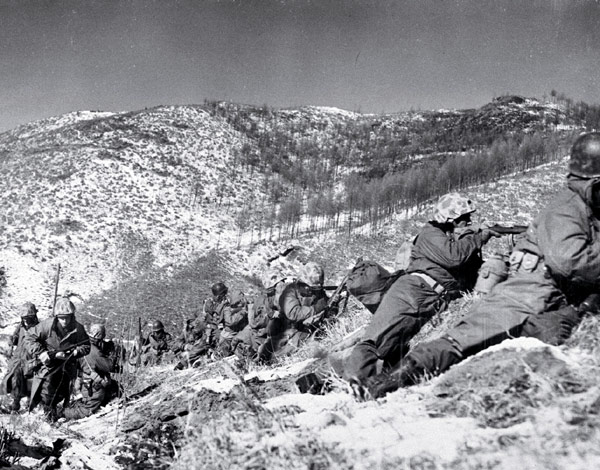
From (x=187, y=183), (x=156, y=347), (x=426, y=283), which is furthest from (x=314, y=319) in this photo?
(x=187, y=183)

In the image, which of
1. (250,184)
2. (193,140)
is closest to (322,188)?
(250,184)

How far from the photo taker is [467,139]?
65438 millimetres

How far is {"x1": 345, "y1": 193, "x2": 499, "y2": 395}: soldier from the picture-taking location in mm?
3650

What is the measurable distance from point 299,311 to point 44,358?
13.4 ft

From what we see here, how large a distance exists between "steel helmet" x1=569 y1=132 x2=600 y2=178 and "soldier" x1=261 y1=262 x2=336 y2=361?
14.8ft

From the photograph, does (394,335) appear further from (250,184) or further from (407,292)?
(250,184)

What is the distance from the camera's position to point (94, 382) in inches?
289

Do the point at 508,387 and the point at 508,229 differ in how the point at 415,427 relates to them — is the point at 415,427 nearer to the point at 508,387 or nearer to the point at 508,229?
the point at 508,387

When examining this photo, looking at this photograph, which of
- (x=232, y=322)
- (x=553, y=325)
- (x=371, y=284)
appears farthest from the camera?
(x=232, y=322)

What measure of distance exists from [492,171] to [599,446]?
46646mm

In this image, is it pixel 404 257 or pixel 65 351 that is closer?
pixel 404 257

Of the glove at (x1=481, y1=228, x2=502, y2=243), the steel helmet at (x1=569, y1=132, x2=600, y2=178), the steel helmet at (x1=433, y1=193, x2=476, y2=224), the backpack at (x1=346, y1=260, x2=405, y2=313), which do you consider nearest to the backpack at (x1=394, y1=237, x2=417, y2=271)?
the backpack at (x1=346, y1=260, x2=405, y2=313)

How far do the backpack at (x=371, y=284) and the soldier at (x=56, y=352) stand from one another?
4989 millimetres

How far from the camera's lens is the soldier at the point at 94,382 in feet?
23.0
